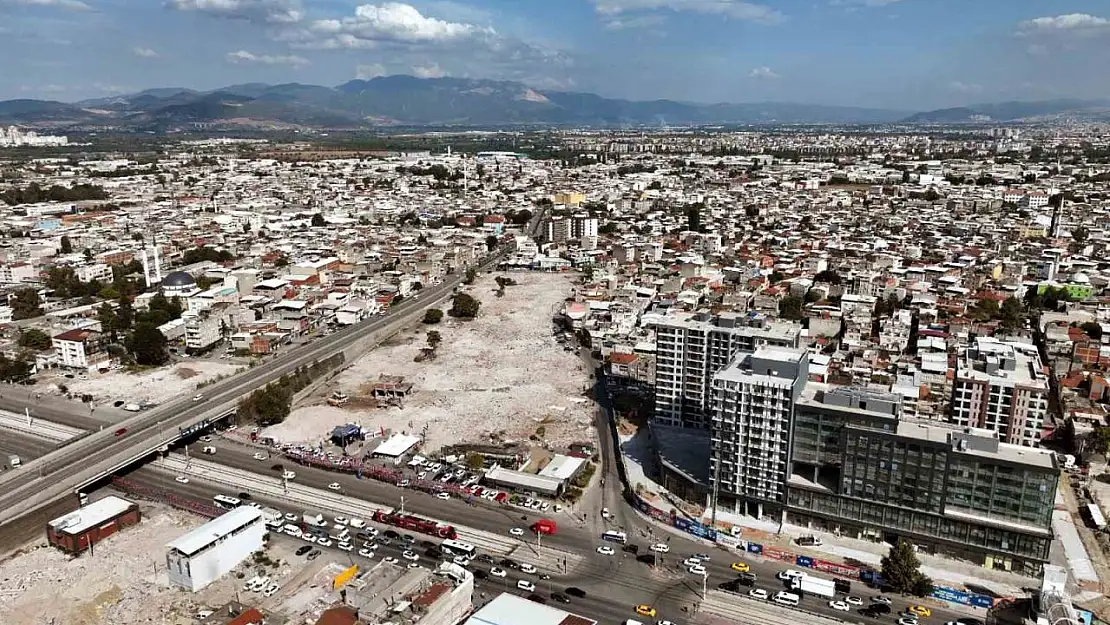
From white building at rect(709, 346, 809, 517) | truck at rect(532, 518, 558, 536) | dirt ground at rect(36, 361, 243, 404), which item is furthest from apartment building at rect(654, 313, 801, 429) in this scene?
dirt ground at rect(36, 361, 243, 404)

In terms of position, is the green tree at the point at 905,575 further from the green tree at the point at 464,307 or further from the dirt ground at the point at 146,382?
the green tree at the point at 464,307

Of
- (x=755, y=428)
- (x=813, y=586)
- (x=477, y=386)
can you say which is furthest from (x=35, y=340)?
(x=813, y=586)

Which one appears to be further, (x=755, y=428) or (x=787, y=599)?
(x=755, y=428)

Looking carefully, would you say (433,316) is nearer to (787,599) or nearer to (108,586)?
(108,586)

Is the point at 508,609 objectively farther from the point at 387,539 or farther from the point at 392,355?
the point at 392,355

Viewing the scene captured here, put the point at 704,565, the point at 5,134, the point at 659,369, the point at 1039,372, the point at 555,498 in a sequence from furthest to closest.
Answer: the point at 5,134 < the point at 659,369 < the point at 1039,372 < the point at 555,498 < the point at 704,565

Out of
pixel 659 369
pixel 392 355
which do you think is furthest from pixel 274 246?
pixel 659 369
